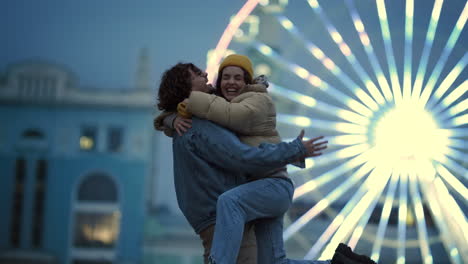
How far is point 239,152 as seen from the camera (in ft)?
5.15

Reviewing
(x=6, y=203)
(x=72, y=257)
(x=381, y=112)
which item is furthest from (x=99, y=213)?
(x=381, y=112)

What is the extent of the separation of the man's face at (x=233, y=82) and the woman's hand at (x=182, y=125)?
0.38 ft

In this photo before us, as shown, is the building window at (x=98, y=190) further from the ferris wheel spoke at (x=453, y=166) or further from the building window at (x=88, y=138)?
the ferris wheel spoke at (x=453, y=166)

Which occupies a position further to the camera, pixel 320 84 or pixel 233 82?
pixel 320 84

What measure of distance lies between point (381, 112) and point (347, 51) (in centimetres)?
74

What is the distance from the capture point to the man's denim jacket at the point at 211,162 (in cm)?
157

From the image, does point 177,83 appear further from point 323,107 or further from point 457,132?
point 323,107

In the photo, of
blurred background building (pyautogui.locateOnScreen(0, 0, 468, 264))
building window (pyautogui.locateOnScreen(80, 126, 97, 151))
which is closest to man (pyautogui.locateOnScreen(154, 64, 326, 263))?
blurred background building (pyautogui.locateOnScreen(0, 0, 468, 264))

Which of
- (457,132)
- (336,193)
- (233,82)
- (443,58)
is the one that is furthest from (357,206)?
(233,82)

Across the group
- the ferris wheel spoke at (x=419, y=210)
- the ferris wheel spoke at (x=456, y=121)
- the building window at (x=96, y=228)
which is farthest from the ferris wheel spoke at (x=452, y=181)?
the building window at (x=96, y=228)

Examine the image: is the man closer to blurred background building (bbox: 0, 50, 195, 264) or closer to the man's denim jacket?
the man's denim jacket

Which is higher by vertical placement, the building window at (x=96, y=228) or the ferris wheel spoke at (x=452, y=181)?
the ferris wheel spoke at (x=452, y=181)

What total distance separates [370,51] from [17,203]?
1193 centimetres

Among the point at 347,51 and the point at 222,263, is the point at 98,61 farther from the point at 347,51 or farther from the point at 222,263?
the point at 222,263
